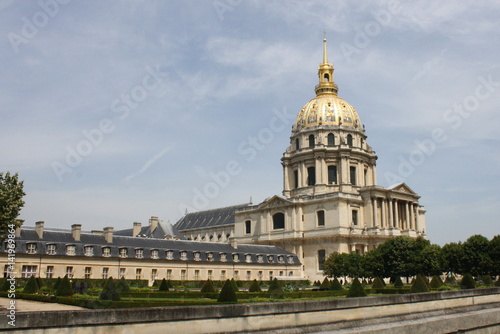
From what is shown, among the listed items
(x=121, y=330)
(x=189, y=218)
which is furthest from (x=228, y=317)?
(x=189, y=218)

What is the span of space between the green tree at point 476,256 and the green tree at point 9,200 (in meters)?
40.0

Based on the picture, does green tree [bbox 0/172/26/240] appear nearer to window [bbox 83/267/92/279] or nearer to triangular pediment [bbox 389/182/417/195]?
window [bbox 83/267/92/279]

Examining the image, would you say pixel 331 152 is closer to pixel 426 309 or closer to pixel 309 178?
pixel 309 178

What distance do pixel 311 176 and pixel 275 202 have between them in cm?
696

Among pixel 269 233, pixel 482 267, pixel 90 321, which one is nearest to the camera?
pixel 90 321

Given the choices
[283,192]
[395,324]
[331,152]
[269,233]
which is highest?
[331,152]

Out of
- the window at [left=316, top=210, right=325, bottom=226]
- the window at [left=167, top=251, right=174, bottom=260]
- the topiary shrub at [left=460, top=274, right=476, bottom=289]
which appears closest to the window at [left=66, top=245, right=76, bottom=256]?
the window at [left=167, top=251, right=174, bottom=260]

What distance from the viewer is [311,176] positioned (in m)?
73.7

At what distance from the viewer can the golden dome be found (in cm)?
7512

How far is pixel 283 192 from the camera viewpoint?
7638 centimetres

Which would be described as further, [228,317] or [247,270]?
[247,270]

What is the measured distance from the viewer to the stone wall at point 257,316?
898 centimetres

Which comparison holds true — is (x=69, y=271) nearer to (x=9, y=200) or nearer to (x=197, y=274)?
(x=197, y=274)

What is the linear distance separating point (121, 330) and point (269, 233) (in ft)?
202
